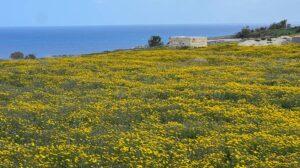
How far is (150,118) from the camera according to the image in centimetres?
1714

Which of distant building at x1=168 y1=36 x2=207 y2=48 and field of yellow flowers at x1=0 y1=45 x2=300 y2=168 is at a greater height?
distant building at x1=168 y1=36 x2=207 y2=48

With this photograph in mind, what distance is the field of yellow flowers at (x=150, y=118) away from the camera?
12.9 metres

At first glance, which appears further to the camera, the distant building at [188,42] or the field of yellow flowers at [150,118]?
the distant building at [188,42]

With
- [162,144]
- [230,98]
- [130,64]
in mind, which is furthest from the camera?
[130,64]

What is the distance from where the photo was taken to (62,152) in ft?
42.3

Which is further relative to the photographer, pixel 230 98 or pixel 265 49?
pixel 265 49

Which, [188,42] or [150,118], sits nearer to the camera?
[150,118]

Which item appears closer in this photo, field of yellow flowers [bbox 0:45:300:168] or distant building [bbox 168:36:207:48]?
field of yellow flowers [bbox 0:45:300:168]

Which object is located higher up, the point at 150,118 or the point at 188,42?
the point at 188,42

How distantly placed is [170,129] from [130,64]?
18030 millimetres

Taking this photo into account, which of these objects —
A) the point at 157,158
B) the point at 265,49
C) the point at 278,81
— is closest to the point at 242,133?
the point at 157,158

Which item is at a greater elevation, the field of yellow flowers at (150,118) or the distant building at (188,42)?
the distant building at (188,42)

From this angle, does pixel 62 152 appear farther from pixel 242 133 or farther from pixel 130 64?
pixel 130 64

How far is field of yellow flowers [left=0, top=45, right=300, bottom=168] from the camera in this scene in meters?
12.9
